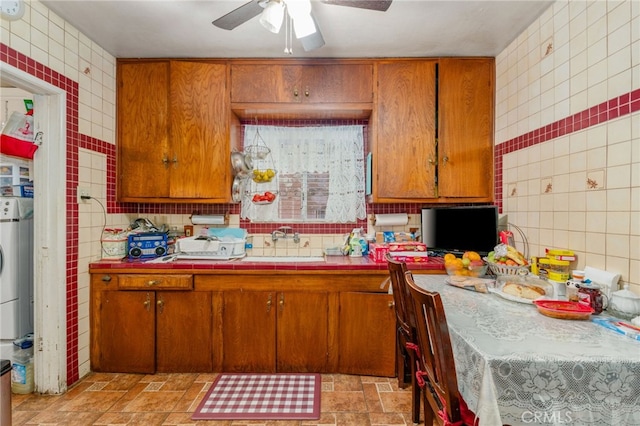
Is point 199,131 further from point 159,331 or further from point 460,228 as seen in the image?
point 460,228

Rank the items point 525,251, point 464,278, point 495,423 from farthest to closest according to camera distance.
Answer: point 525,251 → point 464,278 → point 495,423

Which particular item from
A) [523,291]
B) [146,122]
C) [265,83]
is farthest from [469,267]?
[146,122]

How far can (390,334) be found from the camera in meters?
2.27

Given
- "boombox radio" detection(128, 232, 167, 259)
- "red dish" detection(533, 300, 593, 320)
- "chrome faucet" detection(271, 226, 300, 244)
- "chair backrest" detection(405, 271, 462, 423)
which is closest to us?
"chair backrest" detection(405, 271, 462, 423)

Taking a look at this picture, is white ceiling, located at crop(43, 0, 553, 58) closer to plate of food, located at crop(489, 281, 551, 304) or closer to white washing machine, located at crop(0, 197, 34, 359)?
white washing machine, located at crop(0, 197, 34, 359)

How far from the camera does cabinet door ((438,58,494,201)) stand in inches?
102

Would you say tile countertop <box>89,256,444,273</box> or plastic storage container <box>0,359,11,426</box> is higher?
tile countertop <box>89,256,444,273</box>

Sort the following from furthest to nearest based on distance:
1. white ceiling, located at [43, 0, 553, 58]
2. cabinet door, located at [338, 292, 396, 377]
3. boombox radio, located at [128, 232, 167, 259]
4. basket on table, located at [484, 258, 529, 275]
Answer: boombox radio, located at [128, 232, 167, 259] → cabinet door, located at [338, 292, 396, 377] → white ceiling, located at [43, 0, 553, 58] → basket on table, located at [484, 258, 529, 275]

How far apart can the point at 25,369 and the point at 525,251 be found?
3527 millimetres

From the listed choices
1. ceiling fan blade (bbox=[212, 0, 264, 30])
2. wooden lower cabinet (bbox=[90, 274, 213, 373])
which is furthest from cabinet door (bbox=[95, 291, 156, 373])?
ceiling fan blade (bbox=[212, 0, 264, 30])

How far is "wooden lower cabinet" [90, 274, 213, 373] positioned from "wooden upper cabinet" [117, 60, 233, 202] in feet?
2.67

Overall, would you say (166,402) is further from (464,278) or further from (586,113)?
(586,113)

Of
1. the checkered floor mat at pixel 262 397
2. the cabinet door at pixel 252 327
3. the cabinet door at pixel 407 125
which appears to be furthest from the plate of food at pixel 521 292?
the cabinet door at pixel 252 327

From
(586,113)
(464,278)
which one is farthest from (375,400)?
(586,113)
